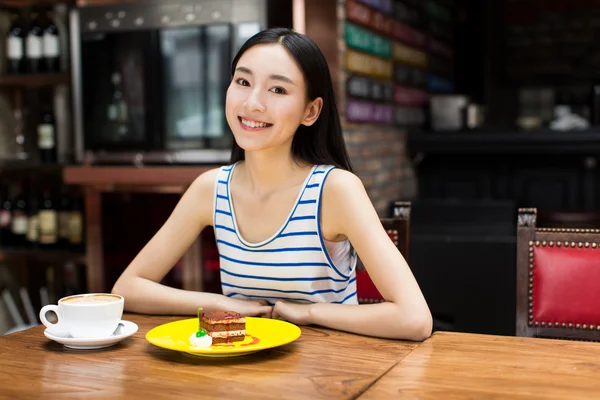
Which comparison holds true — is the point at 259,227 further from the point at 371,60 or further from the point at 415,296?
the point at 371,60

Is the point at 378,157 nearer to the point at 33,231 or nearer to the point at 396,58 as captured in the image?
the point at 396,58

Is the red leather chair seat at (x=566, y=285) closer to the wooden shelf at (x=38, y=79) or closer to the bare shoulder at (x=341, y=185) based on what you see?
the bare shoulder at (x=341, y=185)

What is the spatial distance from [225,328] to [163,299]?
0.36 m

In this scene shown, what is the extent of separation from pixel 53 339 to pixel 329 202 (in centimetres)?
59

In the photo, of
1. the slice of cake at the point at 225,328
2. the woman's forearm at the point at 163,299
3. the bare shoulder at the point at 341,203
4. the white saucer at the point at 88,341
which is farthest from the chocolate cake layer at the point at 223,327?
the bare shoulder at the point at 341,203

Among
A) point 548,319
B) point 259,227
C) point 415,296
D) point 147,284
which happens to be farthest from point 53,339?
point 548,319

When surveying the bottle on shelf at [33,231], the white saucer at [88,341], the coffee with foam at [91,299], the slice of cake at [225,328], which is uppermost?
the coffee with foam at [91,299]

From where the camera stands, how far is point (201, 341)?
122cm

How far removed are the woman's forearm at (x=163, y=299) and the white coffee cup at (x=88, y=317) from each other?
0.77 feet

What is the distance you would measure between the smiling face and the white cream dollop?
1.41 feet

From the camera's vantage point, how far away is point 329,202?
158cm

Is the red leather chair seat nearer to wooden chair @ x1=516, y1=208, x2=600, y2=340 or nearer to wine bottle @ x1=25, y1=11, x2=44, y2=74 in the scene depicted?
wooden chair @ x1=516, y1=208, x2=600, y2=340

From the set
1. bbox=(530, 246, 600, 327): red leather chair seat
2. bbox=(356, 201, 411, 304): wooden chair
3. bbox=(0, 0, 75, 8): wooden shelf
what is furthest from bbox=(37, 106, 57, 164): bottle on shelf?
bbox=(530, 246, 600, 327): red leather chair seat

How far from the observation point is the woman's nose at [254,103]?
4.87ft
